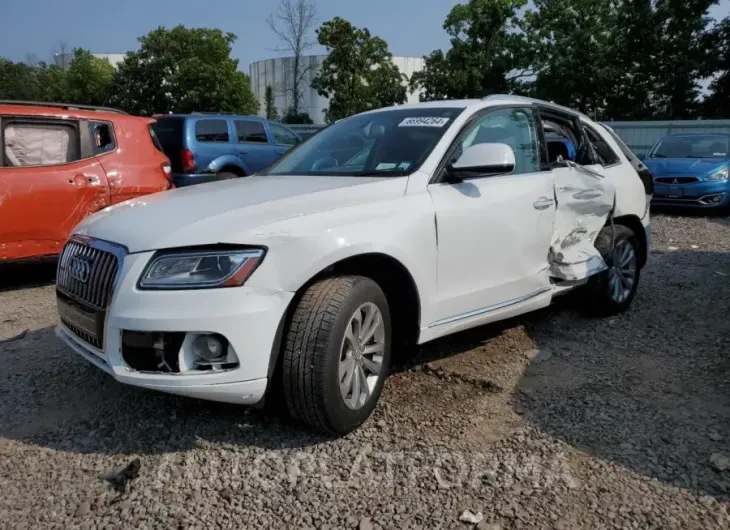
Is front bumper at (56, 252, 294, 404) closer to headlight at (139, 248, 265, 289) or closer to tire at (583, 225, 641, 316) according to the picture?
headlight at (139, 248, 265, 289)

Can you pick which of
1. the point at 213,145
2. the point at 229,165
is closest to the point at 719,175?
the point at 229,165

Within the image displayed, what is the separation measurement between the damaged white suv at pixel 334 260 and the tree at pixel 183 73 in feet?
103

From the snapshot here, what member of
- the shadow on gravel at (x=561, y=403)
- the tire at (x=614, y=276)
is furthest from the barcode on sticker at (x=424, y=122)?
the tire at (x=614, y=276)

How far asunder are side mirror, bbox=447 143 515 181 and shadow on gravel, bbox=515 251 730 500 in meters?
1.28

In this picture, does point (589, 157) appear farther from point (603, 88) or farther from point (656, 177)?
point (603, 88)

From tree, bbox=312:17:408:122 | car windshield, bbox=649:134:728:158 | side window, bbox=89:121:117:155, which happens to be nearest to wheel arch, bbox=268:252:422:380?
side window, bbox=89:121:117:155

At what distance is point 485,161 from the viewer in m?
3.37

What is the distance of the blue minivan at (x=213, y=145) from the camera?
966 centimetres

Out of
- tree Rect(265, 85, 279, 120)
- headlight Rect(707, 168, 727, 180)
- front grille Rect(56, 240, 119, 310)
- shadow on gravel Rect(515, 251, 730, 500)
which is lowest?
shadow on gravel Rect(515, 251, 730, 500)

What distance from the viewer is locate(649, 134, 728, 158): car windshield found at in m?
11.6

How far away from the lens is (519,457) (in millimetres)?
2891

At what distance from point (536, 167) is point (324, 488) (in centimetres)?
254

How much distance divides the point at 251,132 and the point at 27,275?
508 cm

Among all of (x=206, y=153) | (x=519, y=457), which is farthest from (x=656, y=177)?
(x=519, y=457)
